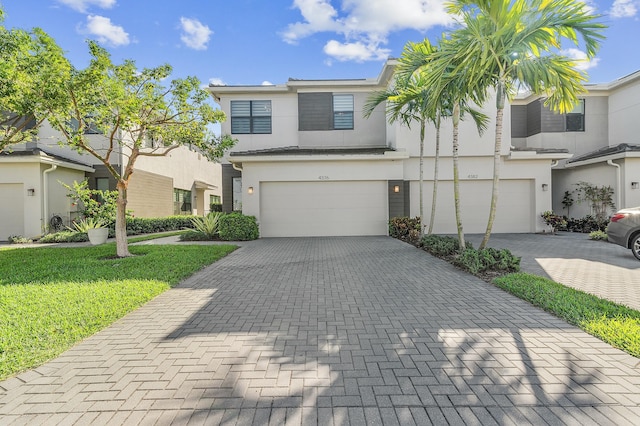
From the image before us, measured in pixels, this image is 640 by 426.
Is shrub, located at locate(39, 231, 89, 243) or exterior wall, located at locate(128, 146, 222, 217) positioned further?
exterior wall, located at locate(128, 146, 222, 217)

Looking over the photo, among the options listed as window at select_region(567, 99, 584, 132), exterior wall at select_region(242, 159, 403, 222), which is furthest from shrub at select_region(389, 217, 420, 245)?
window at select_region(567, 99, 584, 132)

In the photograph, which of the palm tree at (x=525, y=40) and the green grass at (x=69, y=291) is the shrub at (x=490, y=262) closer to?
the palm tree at (x=525, y=40)

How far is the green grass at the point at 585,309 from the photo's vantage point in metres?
3.31

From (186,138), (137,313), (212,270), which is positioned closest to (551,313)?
(137,313)

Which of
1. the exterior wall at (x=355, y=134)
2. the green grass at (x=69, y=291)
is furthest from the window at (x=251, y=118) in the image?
the green grass at (x=69, y=291)

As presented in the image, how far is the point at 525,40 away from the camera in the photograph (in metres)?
6.14

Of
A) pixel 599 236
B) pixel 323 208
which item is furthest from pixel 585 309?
pixel 323 208

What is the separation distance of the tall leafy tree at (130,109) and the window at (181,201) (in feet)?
40.1

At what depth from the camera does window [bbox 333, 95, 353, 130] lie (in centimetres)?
1510

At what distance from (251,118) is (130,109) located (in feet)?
27.6

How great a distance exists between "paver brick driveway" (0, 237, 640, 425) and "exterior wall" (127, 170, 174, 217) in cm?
1309

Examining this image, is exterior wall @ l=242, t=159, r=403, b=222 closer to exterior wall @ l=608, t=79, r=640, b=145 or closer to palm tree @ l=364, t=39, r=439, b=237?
palm tree @ l=364, t=39, r=439, b=237

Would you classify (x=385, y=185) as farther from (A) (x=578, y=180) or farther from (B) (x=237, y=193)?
(A) (x=578, y=180)

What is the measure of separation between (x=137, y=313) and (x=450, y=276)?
5.65m
